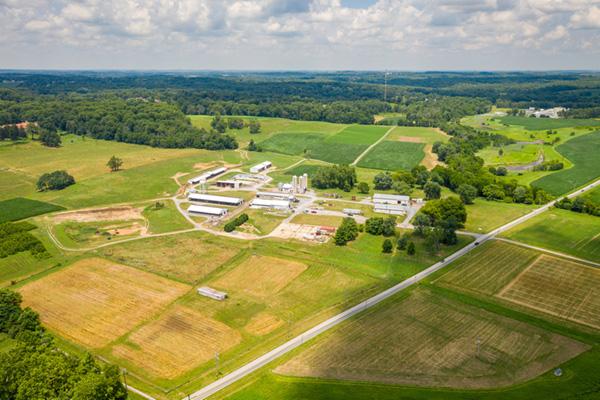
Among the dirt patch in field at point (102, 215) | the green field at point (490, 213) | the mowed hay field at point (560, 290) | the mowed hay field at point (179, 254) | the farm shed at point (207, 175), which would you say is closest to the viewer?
the mowed hay field at point (560, 290)

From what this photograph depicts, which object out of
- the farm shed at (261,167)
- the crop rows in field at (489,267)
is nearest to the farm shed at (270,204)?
the farm shed at (261,167)

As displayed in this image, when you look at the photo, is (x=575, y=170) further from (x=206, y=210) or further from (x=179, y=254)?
(x=179, y=254)

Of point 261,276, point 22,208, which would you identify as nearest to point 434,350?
point 261,276

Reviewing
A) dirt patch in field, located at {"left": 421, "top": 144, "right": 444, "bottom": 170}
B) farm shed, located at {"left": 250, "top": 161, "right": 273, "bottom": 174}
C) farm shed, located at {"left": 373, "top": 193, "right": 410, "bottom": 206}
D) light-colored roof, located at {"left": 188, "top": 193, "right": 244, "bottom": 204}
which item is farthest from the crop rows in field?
farm shed, located at {"left": 250, "top": 161, "right": 273, "bottom": 174}

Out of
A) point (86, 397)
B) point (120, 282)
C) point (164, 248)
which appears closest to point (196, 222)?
point (164, 248)

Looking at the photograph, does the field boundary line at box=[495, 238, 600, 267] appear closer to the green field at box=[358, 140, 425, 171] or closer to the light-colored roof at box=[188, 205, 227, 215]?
the light-colored roof at box=[188, 205, 227, 215]

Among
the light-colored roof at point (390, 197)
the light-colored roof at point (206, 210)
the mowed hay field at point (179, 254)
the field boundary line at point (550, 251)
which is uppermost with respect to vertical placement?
the light-colored roof at point (390, 197)

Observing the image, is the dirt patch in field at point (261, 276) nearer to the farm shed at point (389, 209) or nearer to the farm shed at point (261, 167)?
the farm shed at point (389, 209)
